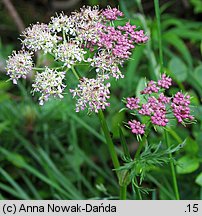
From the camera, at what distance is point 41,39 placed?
70 centimetres

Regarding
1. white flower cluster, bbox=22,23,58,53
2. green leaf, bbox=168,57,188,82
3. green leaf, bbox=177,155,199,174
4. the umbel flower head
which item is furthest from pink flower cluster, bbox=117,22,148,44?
green leaf, bbox=168,57,188,82

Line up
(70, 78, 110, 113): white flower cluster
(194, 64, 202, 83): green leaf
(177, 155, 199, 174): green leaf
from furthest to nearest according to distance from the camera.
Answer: (194, 64, 202, 83): green leaf
(177, 155, 199, 174): green leaf
(70, 78, 110, 113): white flower cluster

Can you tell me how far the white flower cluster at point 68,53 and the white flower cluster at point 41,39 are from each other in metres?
0.01

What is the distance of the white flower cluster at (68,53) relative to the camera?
67 centimetres

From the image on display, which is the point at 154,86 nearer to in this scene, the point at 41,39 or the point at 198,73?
the point at 41,39

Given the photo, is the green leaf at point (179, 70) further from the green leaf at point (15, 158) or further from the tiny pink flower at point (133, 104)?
the tiny pink flower at point (133, 104)

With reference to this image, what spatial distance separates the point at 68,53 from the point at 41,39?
0.17 feet

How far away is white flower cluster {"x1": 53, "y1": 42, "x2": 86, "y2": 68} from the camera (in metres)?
0.67

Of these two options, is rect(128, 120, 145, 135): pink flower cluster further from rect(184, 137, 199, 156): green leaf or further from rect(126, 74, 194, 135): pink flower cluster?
rect(184, 137, 199, 156): green leaf

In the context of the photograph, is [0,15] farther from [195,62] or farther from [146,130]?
[146,130]

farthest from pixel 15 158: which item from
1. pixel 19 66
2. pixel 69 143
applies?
pixel 19 66

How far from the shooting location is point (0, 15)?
184 cm

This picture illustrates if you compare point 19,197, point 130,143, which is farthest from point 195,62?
point 19,197

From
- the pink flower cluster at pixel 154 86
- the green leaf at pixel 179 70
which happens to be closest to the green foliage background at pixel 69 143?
the green leaf at pixel 179 70
